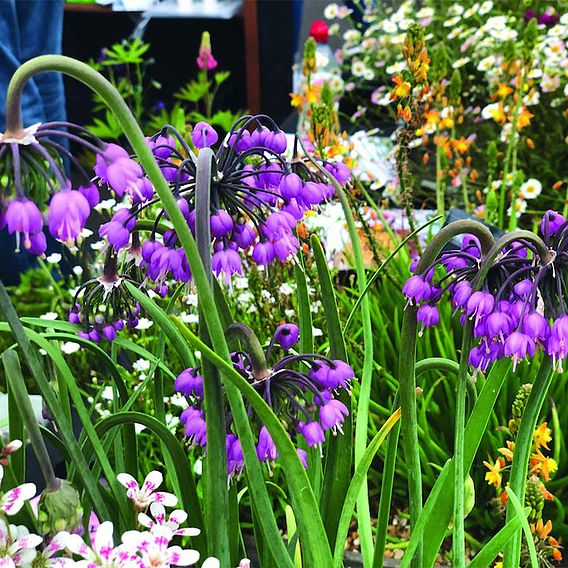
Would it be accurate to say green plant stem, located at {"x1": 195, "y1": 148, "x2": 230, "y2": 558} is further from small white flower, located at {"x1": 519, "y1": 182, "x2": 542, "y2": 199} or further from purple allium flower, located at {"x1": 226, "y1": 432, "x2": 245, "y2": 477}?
small white flower, located at {"x1": 519, "y1": 182, "x2": 542, "y2": 199}

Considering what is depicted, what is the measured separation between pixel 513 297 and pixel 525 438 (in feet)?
0.58

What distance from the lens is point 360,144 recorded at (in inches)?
107

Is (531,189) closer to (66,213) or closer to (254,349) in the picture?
(254,349)

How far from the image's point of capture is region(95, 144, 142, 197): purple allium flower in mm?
486

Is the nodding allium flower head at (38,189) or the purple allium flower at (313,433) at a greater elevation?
the nodding allium flower head at (38,189)

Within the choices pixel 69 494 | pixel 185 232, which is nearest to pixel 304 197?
pixel 185 232

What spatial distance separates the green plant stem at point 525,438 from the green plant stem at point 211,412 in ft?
0.93

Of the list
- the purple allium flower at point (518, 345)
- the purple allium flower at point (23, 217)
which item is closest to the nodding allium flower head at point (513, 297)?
the purple allium flower at point (518, 345)

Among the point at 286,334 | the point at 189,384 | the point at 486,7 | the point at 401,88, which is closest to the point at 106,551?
the point at 189,384

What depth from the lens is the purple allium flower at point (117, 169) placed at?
486 millimetres

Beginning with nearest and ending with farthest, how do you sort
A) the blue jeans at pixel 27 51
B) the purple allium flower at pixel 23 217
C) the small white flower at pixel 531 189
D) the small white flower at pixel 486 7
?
the purple allium flower at pixel 23 217
the small white flower at pixel 531 189
the blue jeans at pixel 27 51
the small white flower at pixel 486 7

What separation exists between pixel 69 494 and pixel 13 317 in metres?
0.15

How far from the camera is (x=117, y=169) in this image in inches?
19.2

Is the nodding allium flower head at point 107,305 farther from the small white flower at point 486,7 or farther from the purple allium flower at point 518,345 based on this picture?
the small white flower at point 486,7
